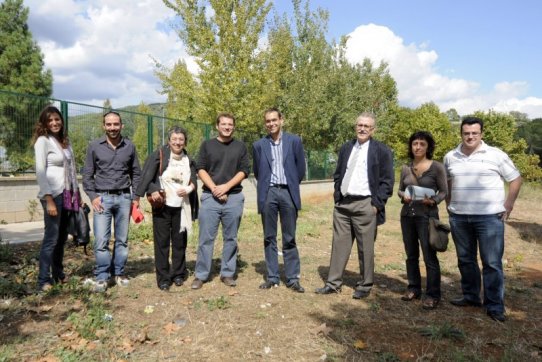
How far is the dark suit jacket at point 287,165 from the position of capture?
489 centimetres

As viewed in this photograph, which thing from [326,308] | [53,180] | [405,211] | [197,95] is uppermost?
[197,95]

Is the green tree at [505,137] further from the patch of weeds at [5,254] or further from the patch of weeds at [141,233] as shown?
the patch of weeds at [5,254]

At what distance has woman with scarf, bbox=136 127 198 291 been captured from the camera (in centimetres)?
483

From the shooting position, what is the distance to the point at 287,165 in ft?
16.0

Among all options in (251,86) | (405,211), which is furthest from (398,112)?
(405,211)

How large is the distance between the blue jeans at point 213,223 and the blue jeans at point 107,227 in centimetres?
88

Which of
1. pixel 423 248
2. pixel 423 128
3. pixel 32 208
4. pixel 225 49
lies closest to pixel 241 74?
pixel 225 49

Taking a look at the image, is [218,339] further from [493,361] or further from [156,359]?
[493,361]

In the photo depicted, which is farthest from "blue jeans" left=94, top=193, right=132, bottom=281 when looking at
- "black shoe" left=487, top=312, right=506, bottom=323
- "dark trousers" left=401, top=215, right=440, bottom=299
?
"black shoe" left=487, top=312, right=506, bottom=323

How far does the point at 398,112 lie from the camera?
4288cm

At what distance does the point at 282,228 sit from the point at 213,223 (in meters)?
0.85

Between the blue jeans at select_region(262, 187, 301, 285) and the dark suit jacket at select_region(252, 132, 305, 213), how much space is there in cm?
7

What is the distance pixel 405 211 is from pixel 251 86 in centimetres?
1070

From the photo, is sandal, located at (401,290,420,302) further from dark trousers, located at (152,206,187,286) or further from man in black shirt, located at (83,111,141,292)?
man in black shirt, located at (83,111,141,292)
